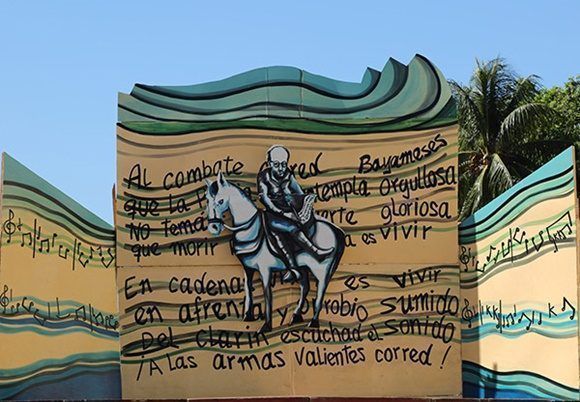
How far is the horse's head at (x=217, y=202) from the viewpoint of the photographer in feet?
46.9

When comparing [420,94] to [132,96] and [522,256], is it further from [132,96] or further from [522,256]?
[132,96]

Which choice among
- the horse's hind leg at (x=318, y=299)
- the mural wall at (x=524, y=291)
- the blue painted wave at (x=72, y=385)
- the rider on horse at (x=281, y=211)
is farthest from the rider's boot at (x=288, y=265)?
the blue painted wave at (x=72, y=385)

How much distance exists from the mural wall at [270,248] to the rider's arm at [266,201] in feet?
0.18

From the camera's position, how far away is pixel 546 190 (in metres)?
13.8

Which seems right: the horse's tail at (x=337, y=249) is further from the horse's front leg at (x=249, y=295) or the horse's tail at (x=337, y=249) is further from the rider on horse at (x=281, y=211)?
the horse's front leg at (x=249, y=295)

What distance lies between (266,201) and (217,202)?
25.7 inches

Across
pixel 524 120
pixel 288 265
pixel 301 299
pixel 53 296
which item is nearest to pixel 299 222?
pixel 288 265

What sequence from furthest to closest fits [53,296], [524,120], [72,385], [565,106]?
[565,106], [524,120], [53,296], [72,385]

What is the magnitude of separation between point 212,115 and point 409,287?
3540mm

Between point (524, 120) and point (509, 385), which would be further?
point (524, 120)

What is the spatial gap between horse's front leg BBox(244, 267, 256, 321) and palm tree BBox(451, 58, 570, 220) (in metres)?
14.5

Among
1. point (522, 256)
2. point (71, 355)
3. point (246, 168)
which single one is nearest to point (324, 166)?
point (246, 168)

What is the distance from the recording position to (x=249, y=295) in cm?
1438

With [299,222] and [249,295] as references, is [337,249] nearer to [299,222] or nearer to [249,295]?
[299,222]
